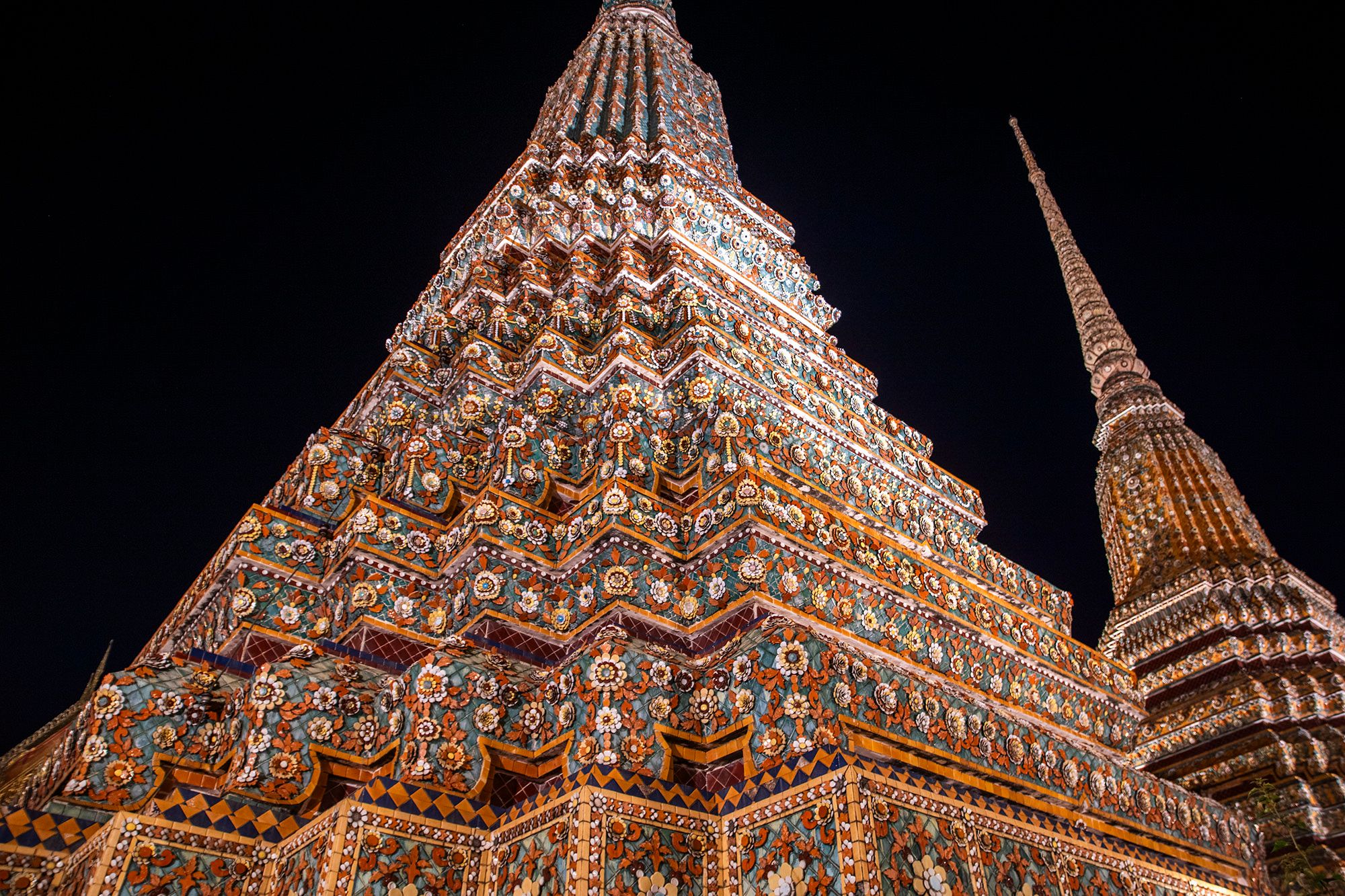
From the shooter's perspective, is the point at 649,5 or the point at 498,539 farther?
the point at 649,5

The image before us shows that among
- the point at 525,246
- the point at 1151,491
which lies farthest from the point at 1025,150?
the point at 525,246

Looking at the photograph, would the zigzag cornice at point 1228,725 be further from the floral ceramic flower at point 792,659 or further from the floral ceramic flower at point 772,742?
the floral ceramic flower at point 772,742

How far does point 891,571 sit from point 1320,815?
635 centimetres

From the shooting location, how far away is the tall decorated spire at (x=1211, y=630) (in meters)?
9.73

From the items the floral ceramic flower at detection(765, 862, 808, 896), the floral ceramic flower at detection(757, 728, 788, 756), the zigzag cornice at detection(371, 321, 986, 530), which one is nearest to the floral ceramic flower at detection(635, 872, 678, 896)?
the floral ceramic flower at detection(765, 862, 808, 896)

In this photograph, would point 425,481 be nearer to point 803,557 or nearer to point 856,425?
point 803,557

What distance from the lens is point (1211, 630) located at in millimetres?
13016

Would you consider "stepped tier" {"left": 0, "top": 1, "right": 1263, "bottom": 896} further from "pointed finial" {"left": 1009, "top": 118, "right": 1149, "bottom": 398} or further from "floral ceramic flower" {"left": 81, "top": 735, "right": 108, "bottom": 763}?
"pointed finial" {"left": 1009, "top": 118, "right": 1149, "bottom": 398}

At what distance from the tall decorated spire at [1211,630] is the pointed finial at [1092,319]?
90cm

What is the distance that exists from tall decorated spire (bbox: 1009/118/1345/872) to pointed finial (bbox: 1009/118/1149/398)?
0.90 m

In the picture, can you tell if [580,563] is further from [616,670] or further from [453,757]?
[453,757]

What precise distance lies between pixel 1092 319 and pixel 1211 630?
475 inches

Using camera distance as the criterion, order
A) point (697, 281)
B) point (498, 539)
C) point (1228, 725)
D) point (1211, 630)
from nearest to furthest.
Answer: point (498, 539) < point (697, 281) < point (1228, 725) < point (1211, 630)

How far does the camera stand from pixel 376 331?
18000mm
